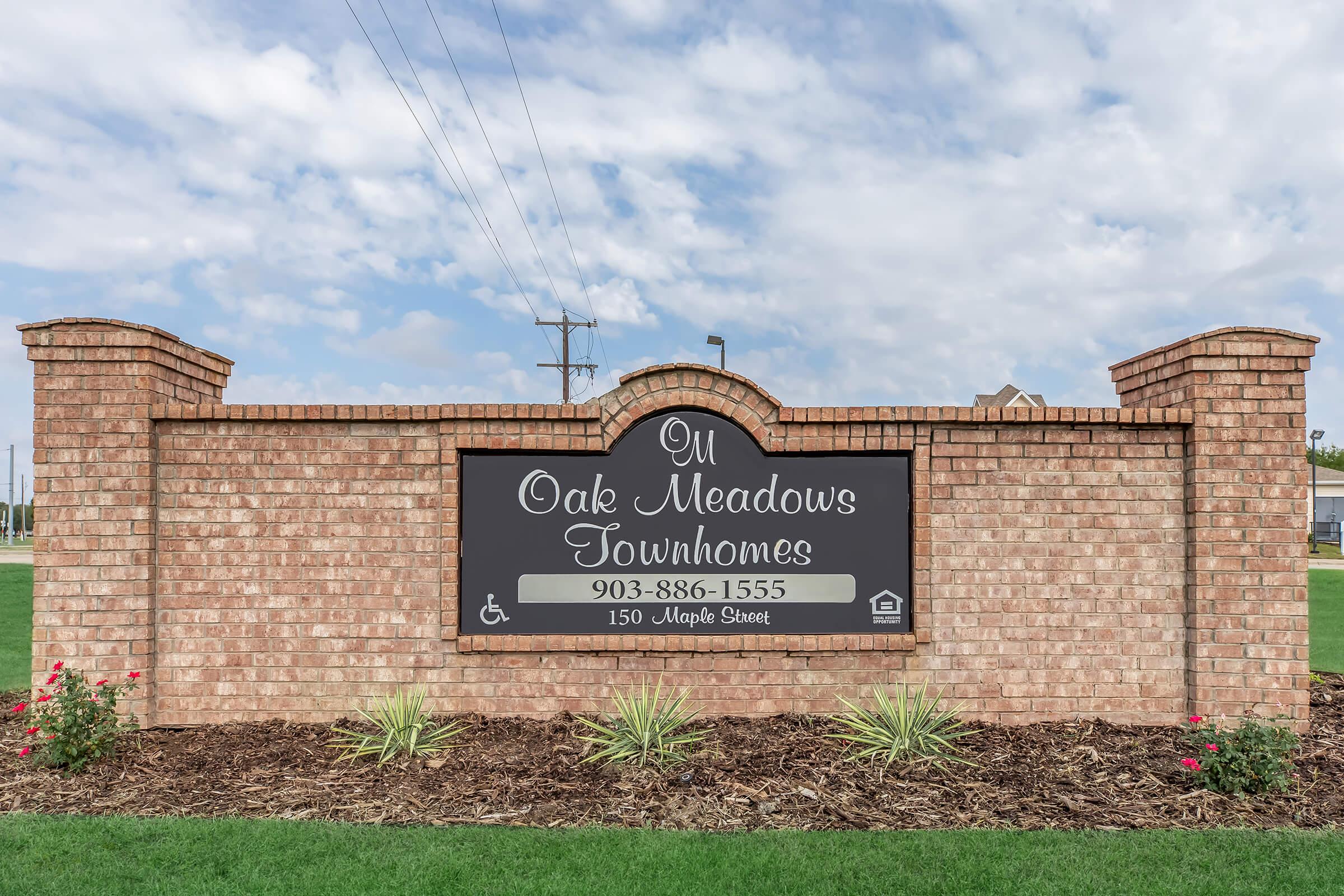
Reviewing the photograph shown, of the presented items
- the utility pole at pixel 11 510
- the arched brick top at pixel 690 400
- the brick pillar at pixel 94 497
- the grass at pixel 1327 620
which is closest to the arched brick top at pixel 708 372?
the arched brick top at pixel 690 400

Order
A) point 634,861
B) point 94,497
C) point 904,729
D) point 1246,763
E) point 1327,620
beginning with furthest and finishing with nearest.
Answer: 1. point 1327,620
2. point 94,497
3. point 904,729
4. point 1246,763
5. point 634,861

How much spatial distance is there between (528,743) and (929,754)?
2816 millimetres

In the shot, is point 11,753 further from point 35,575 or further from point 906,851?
point 906,851

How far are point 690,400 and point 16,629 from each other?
481 inches

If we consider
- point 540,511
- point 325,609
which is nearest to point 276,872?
point 325,609

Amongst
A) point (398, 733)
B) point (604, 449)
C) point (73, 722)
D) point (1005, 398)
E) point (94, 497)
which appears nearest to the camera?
point (73, 722)

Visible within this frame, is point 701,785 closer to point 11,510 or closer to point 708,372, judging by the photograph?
point 708,372

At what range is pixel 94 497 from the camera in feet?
21.8

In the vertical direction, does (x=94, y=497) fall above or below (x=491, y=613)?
above

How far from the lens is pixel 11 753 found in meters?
6.34

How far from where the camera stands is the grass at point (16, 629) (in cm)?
962

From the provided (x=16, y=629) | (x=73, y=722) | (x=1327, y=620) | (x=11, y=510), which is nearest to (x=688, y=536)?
(x=73, y=722)

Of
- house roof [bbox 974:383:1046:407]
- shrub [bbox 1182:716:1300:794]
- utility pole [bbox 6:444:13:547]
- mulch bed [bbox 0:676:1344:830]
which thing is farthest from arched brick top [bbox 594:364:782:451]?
utility pole [bbox 6:444:13:547]

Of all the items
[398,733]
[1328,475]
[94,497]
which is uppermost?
[1328,475]
